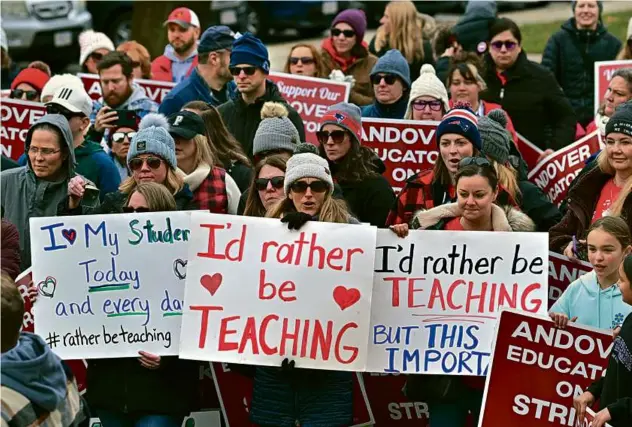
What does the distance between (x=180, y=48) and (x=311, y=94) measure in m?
1.99

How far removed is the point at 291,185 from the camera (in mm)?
8852

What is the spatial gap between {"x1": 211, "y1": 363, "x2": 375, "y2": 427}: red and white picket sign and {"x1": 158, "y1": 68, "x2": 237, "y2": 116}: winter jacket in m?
3.39

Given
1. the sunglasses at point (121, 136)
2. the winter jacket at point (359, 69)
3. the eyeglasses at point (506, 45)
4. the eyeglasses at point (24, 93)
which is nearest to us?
the sunglasses at point (121, 136)

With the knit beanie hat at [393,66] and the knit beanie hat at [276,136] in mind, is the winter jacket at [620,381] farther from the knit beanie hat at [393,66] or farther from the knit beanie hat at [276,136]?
the knit beanie hat at [393,66]

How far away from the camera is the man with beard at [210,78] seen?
12789 millimetres

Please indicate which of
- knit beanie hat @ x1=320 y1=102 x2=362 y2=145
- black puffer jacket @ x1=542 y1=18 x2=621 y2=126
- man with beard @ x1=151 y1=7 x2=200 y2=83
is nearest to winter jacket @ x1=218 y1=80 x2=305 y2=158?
knit beanie hat @ x1=320 y1=102 x2=362 y2=145

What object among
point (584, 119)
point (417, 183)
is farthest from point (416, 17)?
point (417, 183)

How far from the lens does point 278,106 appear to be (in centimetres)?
1101

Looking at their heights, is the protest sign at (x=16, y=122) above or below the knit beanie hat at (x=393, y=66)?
below

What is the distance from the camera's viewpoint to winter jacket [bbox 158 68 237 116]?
41.8 ft

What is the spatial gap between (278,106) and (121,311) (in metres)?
2.37

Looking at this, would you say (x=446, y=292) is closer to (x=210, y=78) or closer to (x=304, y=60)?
(x=210, y=78)

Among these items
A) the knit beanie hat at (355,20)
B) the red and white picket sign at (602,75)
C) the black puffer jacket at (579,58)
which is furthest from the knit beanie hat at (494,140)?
the black puffer jacket at (579,58)

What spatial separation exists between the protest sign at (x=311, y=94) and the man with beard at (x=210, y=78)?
811 millimetres
